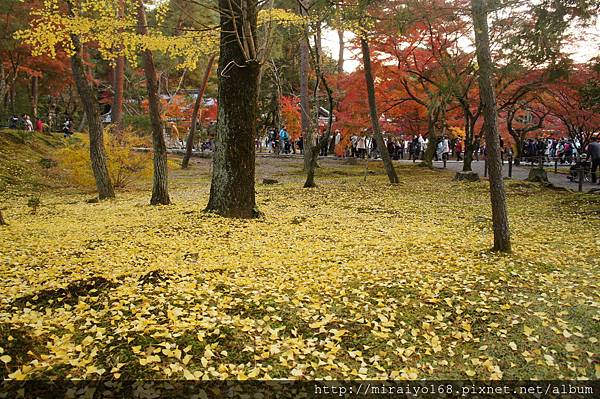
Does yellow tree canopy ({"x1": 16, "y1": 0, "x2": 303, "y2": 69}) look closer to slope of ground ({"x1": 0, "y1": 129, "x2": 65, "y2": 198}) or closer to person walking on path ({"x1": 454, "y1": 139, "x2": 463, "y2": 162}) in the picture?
slope of ground ({"x1": 0, "y1": 129, "x2": 65, "y2": 198})

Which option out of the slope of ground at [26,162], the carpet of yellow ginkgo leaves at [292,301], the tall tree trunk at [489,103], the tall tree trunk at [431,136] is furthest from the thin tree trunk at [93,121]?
the tall tree trunk at [431,136]

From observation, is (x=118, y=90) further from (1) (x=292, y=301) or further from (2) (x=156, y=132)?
(1) (x=292, y=301)

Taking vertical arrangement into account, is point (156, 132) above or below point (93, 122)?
below

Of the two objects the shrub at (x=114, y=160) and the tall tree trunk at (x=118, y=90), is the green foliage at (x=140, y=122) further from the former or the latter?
the shrub at (x=114, y=160)

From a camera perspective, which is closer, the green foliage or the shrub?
the shrub

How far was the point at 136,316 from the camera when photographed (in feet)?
11.2

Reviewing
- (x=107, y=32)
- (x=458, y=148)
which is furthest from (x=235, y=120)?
(x=458, y=148)

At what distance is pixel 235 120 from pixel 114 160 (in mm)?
7164

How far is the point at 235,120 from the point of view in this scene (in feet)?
23.8

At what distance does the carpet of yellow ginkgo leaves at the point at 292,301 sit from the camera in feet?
9.84

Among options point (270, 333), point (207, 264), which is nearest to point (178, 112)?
point (207, 264)

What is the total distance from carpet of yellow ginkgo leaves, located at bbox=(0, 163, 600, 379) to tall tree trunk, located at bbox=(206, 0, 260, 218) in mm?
577

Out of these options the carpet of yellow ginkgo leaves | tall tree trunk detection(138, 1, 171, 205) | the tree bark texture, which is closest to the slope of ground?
the tree bark texture

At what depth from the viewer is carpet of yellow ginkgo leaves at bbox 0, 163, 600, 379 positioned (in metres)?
3.00
